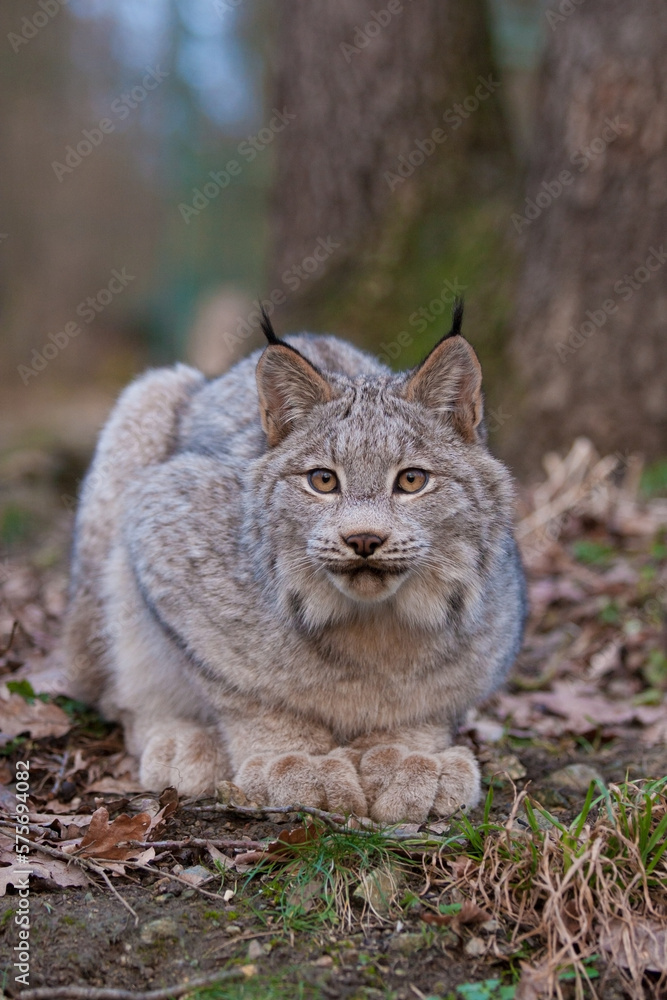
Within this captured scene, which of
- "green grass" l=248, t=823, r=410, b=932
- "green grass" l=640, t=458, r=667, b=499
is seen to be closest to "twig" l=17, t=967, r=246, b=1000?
"green grass" l=248, t=823, r=410, b=932

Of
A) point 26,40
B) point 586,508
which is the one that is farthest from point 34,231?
point 586,508

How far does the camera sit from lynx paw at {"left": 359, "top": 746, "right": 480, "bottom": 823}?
3.27 m

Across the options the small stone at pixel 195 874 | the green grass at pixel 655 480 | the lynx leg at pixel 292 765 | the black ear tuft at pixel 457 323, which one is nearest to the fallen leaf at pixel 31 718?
the lynx leg at pixel 292 765

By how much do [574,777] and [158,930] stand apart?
183cm

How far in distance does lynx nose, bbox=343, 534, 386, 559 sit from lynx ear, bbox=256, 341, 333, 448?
75 centimetres

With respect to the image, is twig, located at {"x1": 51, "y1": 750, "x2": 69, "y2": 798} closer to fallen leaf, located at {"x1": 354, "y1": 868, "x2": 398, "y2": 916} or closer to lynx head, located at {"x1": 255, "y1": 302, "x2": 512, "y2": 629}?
lynx head, located at {"x1": 255, "y1": 302, "x2": 512, "y2": 629}

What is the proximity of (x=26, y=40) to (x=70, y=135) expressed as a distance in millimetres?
1847

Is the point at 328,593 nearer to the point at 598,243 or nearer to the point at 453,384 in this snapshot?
the point at 453,384

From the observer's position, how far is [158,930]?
8.79 feet

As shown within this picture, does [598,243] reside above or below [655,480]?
above

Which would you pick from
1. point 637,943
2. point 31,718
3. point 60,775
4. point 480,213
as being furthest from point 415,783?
point 480,213

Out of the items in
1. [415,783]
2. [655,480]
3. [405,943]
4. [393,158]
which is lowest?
[405,943]

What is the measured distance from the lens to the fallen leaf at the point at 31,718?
13.3 feet

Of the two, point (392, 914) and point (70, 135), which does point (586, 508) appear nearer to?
point (392, 914)
